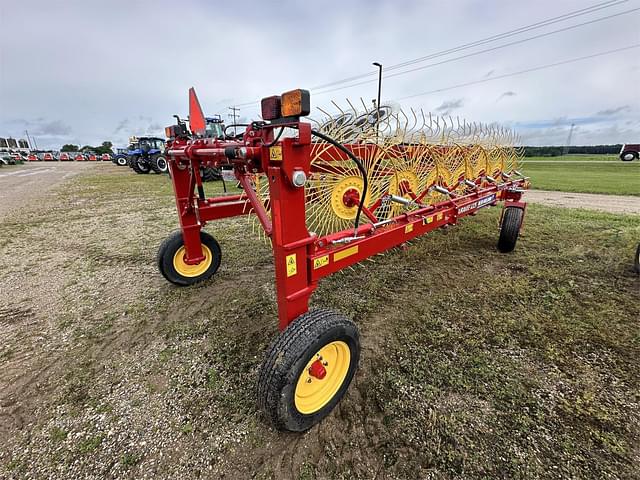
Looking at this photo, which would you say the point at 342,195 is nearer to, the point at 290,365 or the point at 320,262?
the point at 320,262

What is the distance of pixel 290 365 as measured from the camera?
1.59 metres

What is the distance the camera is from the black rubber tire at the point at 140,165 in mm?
18367

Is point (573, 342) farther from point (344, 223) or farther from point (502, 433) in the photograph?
point (344, 223)

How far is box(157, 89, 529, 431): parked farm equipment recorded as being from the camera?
5.28ft

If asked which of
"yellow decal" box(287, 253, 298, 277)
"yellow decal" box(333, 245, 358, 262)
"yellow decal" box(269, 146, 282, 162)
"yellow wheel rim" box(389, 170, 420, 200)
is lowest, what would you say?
"yellow decal" box(333, 245, 358, 262)

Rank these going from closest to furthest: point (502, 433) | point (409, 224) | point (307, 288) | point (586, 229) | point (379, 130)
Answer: point (502, 433) → point (307, 288) → point (409, 224) → point (379, 130) → point (586, 229)

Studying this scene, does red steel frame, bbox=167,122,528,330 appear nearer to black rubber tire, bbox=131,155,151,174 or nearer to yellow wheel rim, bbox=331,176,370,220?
yellow wheel rim, bbox=331,176,370,220

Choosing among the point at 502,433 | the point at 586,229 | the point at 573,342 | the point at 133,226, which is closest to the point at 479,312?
the point at 573,342

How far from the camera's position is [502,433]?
1.73 m

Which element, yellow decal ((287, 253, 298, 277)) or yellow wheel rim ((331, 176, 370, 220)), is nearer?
yellow decal ((287, 253, 298, 277))

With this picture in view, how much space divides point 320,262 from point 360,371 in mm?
921

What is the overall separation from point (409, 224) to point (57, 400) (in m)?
2.77

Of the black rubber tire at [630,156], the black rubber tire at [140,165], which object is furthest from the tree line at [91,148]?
the black rubber tire at [630,156]

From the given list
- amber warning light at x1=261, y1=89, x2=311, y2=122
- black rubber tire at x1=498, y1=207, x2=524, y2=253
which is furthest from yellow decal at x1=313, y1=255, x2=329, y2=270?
black rubber tire at x1=498, y1=207, x2=524, y2=253
